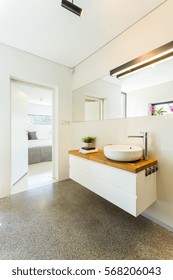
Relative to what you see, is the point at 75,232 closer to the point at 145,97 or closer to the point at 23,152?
the point at 145,97

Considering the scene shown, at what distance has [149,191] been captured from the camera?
1.41 metres

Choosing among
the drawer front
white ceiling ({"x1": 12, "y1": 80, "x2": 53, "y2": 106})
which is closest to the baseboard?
the drawer front

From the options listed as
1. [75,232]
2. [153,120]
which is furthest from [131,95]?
[75,232]

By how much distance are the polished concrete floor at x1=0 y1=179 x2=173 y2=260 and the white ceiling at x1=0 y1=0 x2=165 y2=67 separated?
2.39m

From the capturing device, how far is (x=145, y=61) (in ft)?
5.22

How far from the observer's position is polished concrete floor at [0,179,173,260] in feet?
3.89

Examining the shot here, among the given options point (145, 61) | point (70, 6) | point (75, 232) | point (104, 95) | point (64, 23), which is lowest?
point (75, 232)

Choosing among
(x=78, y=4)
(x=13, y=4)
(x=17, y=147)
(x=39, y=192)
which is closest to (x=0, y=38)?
(x=13, y=4)

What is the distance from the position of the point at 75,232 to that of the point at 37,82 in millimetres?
2418

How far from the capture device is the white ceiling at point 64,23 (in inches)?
57.2

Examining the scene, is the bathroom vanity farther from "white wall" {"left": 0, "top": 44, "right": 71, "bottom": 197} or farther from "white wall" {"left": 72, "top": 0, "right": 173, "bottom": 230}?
"white wall" {"left": 0, "top": 44, "right": 71, "bottom": 197}

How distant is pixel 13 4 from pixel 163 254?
2848mm

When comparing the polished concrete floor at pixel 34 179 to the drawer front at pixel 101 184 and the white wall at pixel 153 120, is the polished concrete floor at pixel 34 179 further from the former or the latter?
the white wall at pixel 153 120
